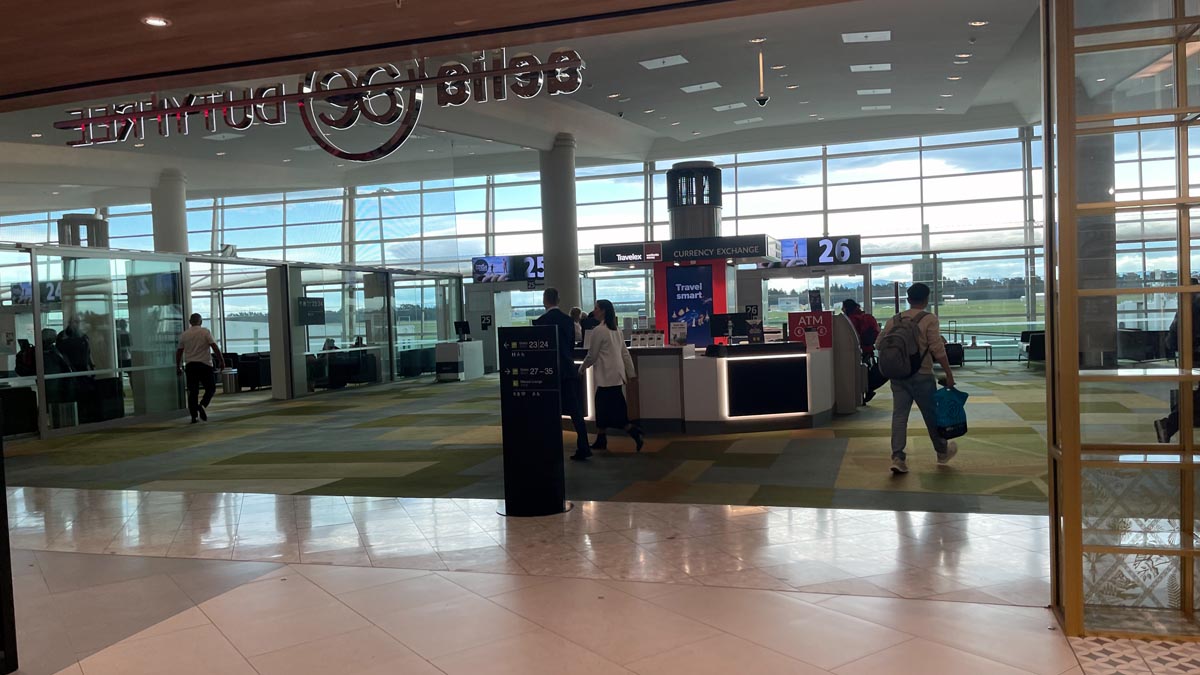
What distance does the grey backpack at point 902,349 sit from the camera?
7137 millimetres

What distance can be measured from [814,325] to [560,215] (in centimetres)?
796

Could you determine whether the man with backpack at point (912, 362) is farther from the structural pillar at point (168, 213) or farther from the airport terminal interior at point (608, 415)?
the structural pillar at point (168, 213)

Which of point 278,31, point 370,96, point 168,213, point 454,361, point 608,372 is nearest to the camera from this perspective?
point 278,31

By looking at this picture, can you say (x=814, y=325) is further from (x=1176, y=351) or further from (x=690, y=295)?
(x=1176, y=351)

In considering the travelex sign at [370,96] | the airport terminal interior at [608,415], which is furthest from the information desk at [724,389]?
the travelex sign at [370,96]

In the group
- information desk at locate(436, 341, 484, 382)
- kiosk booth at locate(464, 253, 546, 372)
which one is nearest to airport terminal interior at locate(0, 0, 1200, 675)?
information desk at locate(436, 341, 484, 382)

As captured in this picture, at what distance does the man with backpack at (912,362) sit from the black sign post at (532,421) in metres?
2.89

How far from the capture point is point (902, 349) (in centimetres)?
714

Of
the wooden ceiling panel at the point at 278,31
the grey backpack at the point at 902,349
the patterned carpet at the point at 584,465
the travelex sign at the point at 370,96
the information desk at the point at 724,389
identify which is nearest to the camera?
the wooden ceiling panel at the point at 278,31

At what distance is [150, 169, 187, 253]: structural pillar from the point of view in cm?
2041

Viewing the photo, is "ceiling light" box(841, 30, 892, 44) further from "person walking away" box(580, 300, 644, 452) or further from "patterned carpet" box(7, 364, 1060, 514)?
"person walking away" box(580, 300, 644, 452)

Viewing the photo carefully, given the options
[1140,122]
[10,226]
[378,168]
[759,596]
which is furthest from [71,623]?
[10,226]

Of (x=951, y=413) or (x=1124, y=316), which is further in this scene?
(x=951, y=413)

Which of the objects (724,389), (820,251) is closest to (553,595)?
(724,389)
